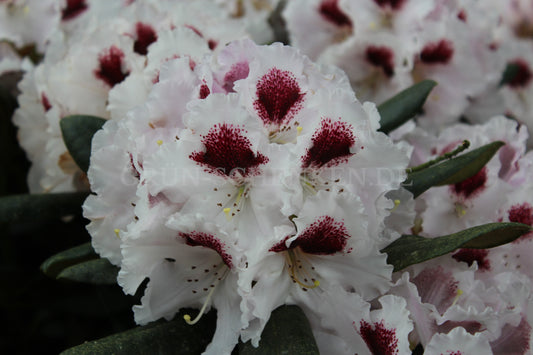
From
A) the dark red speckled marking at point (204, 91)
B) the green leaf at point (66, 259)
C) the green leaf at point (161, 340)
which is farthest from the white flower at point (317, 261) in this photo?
the green leaf at point (66, 259)

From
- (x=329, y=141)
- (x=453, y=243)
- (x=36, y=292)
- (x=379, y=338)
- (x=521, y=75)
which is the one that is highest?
(x=329, y=141)

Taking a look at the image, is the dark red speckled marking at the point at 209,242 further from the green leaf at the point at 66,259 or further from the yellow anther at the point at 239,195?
the green leaf at the point at 66,259

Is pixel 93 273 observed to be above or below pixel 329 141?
below

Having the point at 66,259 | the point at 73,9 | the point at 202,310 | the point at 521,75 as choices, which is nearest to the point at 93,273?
the point at 66,259

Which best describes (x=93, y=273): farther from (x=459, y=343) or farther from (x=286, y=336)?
(x=459, y=343)

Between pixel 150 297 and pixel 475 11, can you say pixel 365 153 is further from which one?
pixel 475 11

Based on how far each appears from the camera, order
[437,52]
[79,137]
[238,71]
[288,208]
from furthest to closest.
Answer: [437,52], [79,137], [238,71], [288,208]
